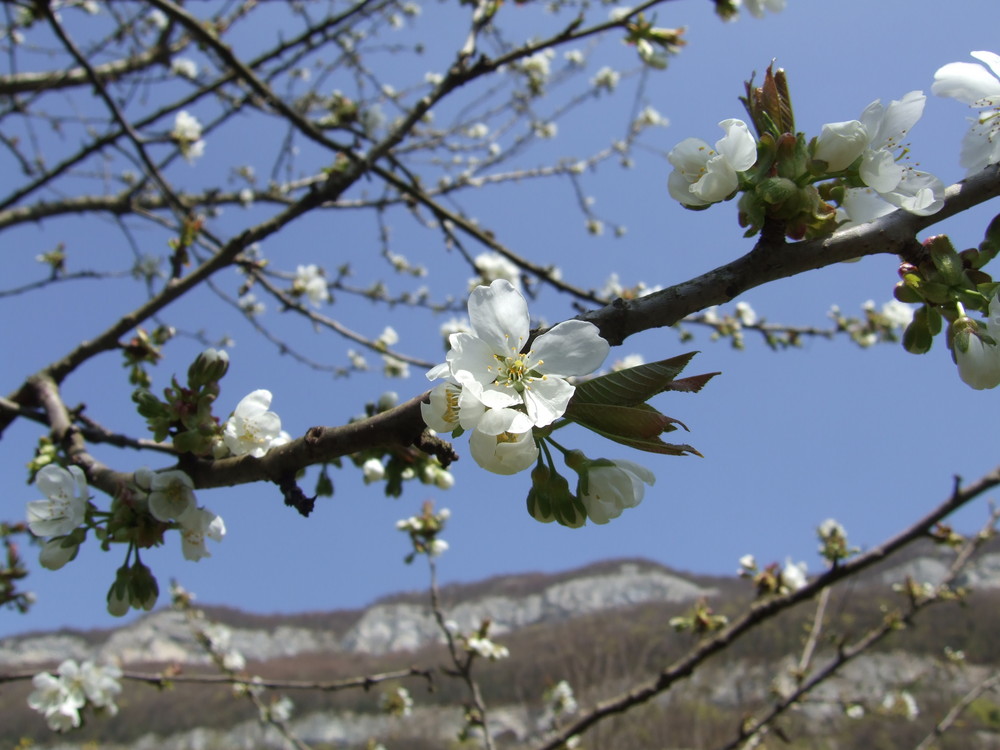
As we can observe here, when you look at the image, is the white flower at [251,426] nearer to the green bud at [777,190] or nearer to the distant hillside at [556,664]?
the green bud at [777,190]

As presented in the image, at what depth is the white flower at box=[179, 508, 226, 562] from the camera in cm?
115

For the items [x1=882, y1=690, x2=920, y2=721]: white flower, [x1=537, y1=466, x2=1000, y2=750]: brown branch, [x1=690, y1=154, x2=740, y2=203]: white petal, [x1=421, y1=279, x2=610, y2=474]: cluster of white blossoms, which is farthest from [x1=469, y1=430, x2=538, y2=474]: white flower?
[x1=882, y1=690, x2=920, y2=721]: white flower

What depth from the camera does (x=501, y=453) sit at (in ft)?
2.44

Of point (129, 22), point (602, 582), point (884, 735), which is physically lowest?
point (884, 735)

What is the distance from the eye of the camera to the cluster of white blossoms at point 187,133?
4094mm

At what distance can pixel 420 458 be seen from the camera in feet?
4.88

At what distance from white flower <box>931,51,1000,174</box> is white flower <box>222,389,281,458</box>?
4.23ft

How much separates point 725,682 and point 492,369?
113 ft

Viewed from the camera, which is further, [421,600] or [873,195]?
[421,600]

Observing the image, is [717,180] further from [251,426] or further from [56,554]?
[56,554]

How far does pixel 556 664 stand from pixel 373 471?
21399 millimetres

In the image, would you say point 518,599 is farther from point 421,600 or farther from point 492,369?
point 492,369

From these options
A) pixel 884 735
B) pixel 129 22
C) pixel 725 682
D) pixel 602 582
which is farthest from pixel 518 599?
pixel 129 22

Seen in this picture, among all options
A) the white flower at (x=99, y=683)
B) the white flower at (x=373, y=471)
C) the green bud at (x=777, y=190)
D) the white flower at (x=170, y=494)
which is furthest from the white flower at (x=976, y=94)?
the white flower at (x=99, y=683)
